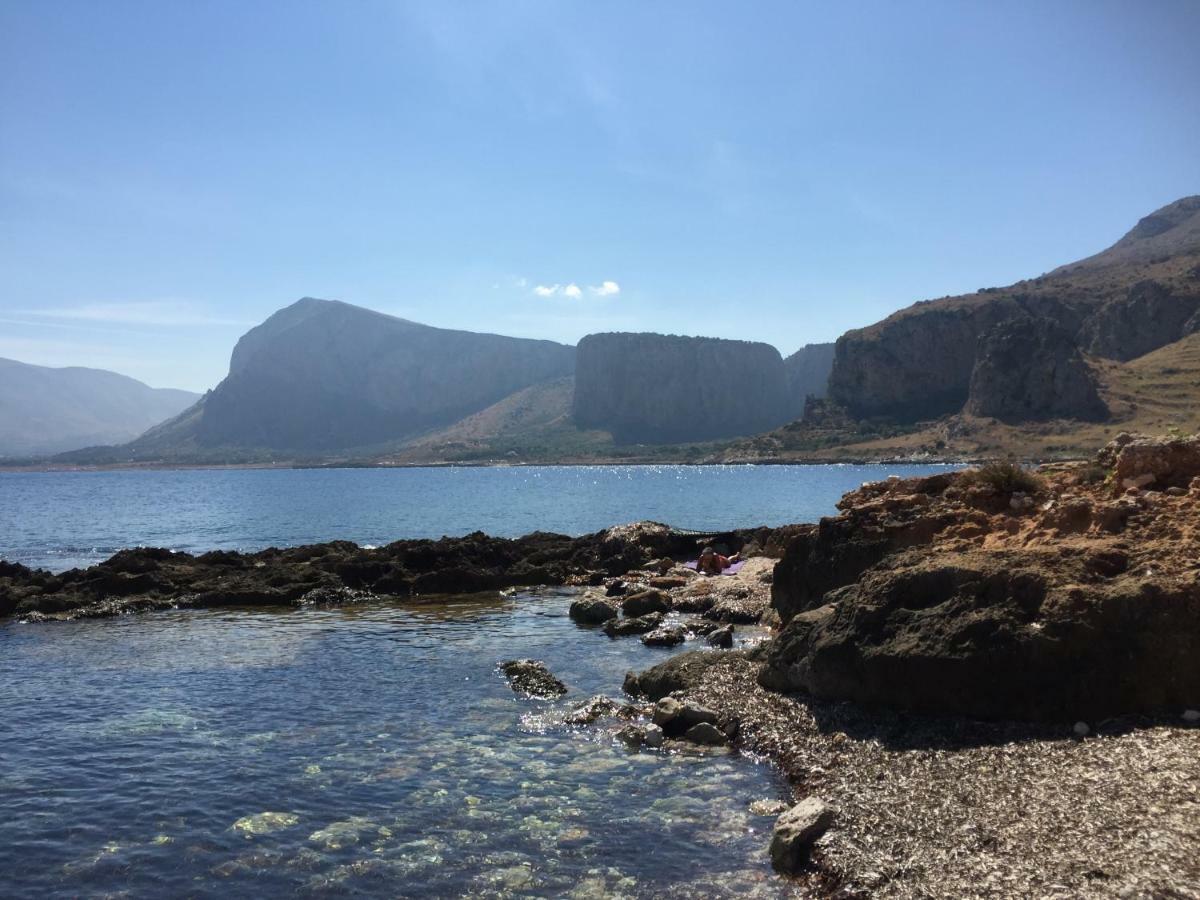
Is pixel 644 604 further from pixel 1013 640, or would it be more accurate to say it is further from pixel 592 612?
pixel 1013 640

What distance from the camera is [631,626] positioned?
22.0 m

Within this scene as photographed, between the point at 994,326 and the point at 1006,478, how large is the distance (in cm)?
16977

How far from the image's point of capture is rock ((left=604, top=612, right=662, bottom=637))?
21.9 metres

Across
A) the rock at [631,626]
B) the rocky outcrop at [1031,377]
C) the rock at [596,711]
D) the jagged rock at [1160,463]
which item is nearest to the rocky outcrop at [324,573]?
the rock at [631,626]

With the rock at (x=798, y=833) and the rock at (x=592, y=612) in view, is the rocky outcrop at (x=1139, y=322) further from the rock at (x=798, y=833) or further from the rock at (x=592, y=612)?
the rock at (x=798, y=833)

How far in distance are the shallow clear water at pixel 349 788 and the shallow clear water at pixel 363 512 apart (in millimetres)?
31978

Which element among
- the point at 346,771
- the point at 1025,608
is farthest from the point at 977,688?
the point at 346,771

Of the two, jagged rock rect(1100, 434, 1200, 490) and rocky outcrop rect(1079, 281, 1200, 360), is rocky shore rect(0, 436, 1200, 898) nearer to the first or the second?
jagged rock rect(1100, 434, 1200, 490)

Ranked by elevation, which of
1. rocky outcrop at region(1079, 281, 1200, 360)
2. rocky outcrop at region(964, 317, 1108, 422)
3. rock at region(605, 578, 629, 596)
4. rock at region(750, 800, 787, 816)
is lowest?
rock at region(605, 578, 629, 596)

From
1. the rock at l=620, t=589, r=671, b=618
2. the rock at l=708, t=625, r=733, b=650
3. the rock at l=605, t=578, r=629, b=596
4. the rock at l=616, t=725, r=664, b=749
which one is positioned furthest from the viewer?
the rock at l=605, t=578, r=629, b=596

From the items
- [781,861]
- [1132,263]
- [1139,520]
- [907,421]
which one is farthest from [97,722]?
[1132,263]

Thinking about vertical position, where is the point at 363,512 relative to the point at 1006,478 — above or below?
below

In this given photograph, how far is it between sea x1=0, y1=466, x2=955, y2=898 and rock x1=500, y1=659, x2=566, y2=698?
0.35 meters

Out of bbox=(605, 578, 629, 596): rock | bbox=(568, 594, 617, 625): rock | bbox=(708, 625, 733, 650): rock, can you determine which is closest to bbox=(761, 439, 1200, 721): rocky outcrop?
bbox=(708, 625, 733, 650): rock
